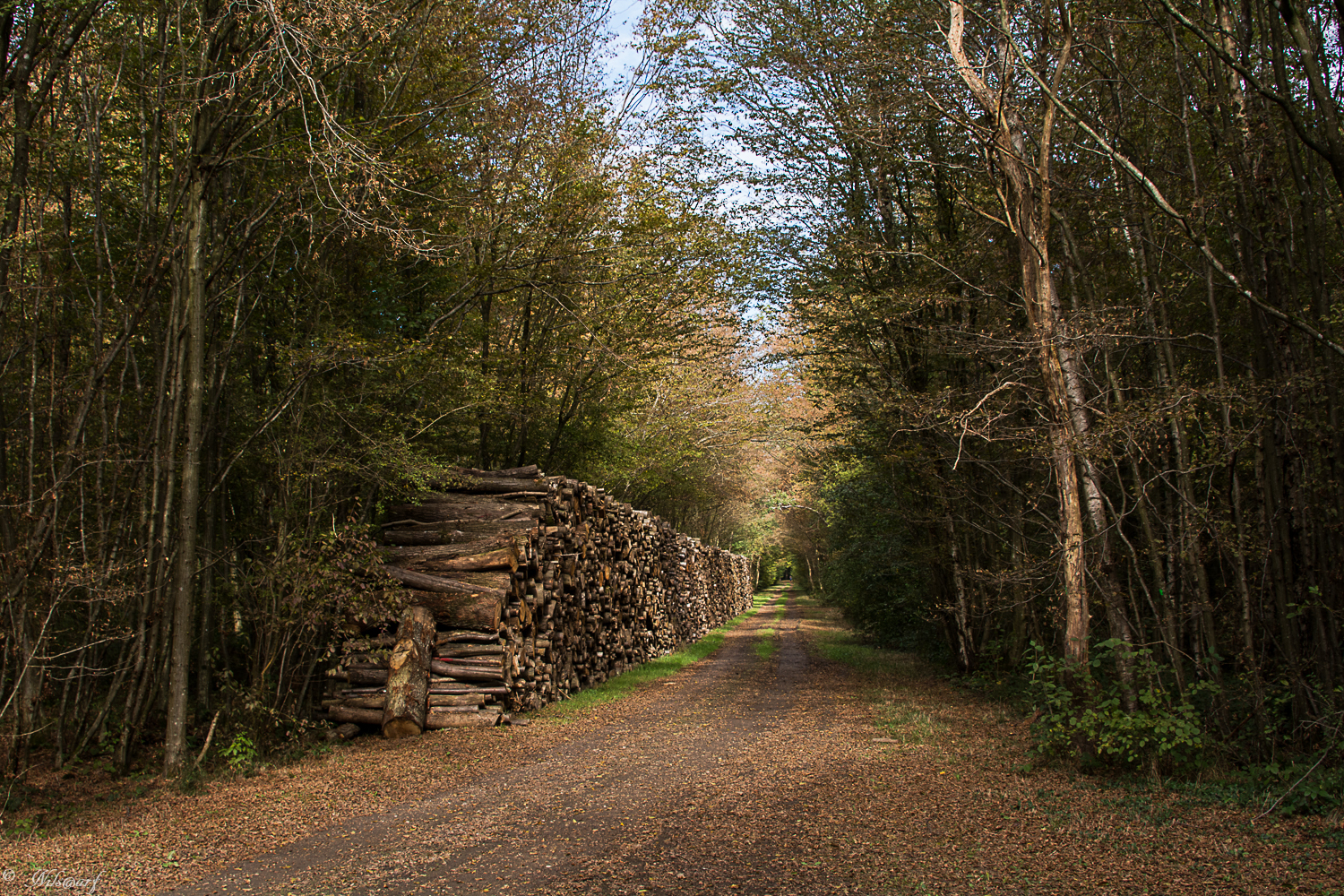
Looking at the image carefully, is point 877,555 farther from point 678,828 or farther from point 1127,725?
point 678,828

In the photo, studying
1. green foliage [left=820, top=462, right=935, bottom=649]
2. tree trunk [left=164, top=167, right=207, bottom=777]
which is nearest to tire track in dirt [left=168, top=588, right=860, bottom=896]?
tree trunk [left=164, top=167, right=207, bottom=777]

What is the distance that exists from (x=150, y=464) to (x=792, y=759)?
18.0ft

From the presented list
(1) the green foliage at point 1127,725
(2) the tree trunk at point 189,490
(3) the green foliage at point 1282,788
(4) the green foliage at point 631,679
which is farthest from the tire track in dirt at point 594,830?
(3) the green foliage at point 1282,788

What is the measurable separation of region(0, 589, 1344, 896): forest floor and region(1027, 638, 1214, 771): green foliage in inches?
12.1

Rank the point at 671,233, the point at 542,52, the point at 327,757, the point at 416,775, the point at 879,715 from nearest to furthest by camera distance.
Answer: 1. the point at 416,775
2. the point at 327,757
3. the point at 879,715
4. the point at 542,52
5. the point at 671,233

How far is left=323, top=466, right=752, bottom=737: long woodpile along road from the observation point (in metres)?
7.50

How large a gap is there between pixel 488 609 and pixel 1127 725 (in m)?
5.61

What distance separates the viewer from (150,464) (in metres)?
6.10

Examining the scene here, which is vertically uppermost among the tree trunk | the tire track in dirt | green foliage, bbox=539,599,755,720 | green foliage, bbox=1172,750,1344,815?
the tree trunk

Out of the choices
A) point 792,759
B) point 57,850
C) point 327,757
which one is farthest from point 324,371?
point 792,759

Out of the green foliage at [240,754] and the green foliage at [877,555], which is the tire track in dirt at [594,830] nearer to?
the green foliage at [240,754]

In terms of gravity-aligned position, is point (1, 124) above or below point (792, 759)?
above

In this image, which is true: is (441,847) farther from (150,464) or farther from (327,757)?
(150,464)

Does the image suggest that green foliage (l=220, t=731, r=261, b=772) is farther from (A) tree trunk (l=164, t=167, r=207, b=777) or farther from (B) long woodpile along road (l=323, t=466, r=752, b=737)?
(B) long woodpile along road (l=323, t=466, r=752, b=737)
